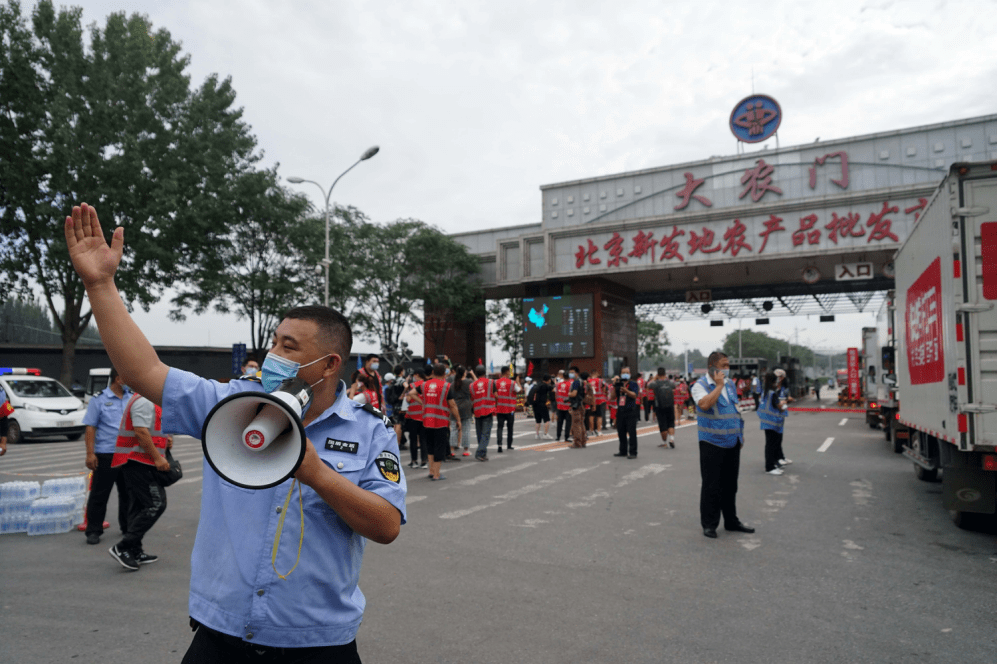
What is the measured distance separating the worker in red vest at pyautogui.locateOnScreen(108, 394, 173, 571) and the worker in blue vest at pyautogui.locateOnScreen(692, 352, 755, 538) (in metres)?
5.11

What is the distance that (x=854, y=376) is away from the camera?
1459 inches

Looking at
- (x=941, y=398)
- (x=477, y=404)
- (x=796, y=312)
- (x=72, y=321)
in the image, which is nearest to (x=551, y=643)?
(x=941, y=398)

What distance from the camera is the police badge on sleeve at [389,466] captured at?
1847 millimetres

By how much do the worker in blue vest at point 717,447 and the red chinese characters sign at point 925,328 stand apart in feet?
7.65

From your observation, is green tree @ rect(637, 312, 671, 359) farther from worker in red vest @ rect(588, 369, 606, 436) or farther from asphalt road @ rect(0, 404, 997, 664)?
asphalt road @ rect(0, 404, 997, 664)

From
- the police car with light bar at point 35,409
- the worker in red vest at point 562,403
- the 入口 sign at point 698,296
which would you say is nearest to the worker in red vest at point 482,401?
the worker in red vest at point 562,403

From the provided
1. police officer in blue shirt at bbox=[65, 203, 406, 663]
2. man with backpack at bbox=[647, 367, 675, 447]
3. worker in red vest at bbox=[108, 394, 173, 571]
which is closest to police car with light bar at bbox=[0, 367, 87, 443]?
worker in red vest at bbox=[108, 394, 173, 571]

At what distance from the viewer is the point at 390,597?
15.7 feet

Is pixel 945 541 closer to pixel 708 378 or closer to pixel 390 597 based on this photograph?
pixel 708 378

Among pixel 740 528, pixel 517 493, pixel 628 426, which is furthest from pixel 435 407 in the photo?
pixel 740 528

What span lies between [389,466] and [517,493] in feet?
24.8

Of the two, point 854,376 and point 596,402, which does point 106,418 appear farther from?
point 854,376

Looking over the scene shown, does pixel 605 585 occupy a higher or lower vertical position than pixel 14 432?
higher

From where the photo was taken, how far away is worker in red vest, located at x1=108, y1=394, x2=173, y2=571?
5.55m
